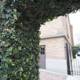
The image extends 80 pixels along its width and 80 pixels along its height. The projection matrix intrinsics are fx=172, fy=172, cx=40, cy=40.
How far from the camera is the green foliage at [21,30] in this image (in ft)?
8.70

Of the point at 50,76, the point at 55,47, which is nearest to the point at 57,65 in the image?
the point at 55,47

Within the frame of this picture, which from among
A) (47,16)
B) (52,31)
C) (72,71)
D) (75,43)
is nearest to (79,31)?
(75,43)

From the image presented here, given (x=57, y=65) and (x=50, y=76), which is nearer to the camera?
(x=50, y=76)

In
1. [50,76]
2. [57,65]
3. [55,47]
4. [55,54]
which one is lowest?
[50,76]

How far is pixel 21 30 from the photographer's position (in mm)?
2867

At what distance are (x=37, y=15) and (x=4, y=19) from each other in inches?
26.1

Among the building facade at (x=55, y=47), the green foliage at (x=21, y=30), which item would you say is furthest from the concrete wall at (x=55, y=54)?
the green foliage at (x=21, y=30)

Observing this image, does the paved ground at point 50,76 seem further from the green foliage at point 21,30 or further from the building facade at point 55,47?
the green foliage at point 21,30

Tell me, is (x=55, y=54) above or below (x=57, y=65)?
above

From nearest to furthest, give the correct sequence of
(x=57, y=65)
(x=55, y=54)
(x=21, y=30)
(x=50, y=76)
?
1. (x=21, y=30)
2. (x=50, y=76)
3. (x=57, y=65)
4. (x=55, y=54)

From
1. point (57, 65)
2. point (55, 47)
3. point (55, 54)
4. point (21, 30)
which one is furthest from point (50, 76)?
point (21, 30)

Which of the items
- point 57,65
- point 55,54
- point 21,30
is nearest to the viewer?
point 21,30

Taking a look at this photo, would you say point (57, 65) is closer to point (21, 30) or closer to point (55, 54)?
point (55, 54)

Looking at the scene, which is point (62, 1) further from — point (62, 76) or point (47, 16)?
point (62, 76)
